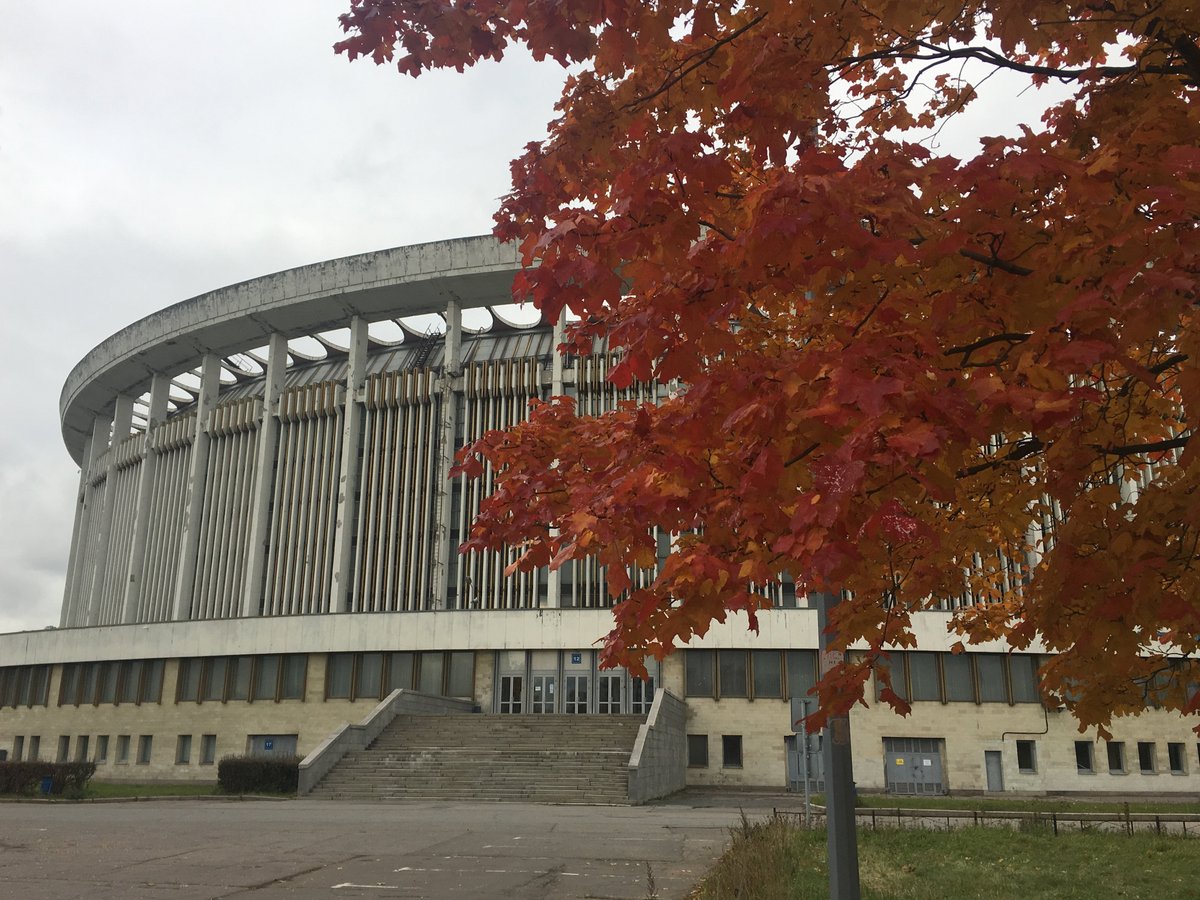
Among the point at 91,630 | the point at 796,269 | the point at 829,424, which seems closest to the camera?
the point at 829,424

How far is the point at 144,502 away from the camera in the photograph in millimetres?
52406

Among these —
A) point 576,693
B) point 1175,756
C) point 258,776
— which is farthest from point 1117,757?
point 258,776

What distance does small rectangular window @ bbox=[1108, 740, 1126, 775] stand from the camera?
34094 mm

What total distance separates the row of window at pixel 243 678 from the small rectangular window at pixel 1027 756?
2828 cm

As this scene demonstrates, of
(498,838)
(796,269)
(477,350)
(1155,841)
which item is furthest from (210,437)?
(796,269)

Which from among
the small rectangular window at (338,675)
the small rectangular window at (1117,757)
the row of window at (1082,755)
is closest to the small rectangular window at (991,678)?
the row of window at (1082,755)

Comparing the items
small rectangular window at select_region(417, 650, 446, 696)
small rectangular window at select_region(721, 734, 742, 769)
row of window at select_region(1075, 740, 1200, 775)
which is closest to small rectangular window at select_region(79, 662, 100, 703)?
small rectangular window at select_region(417, 650, 446, 696)

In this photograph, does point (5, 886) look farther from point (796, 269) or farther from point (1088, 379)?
point (1088, 379)

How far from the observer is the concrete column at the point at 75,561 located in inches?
2409

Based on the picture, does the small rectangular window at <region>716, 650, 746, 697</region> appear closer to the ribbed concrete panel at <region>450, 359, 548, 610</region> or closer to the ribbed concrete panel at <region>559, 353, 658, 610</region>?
the ribbed concrete panel at <region>559, 353, 658, 610</region>

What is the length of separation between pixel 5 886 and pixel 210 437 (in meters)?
43.1

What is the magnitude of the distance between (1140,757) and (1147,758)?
0.89 feet

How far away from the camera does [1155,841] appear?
1470cm

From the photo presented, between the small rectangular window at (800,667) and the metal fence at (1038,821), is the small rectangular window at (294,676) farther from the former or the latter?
the metal fence at (1038,821)
